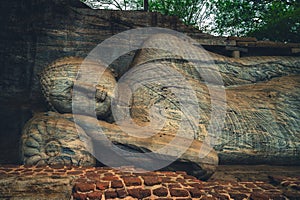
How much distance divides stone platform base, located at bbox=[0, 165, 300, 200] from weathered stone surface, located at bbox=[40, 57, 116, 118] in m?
1.01

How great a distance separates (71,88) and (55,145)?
0.94 meters

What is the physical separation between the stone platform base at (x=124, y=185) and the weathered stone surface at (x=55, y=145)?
14 cm

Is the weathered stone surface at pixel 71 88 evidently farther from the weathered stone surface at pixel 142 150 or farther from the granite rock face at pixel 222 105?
the granite rock face at pixel 222 105

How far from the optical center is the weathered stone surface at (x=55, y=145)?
385 cm

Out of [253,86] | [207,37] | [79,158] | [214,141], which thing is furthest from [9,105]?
[253,86]

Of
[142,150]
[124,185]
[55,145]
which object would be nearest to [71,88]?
[55,145]

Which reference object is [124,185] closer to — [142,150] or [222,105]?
[142,150]

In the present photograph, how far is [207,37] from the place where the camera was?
6316 millimetres

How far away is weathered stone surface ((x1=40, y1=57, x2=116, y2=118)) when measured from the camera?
14.5ft

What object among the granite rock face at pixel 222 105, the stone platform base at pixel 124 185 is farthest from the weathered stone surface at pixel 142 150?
the granite rock face at pixel 222 105

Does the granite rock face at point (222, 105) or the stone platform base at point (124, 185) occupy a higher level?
the granite rock face at point (222, 105)

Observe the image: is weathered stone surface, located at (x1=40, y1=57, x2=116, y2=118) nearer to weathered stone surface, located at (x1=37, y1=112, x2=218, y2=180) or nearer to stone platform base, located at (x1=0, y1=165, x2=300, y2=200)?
weathered stone surface, located at (x1=37, y1=112, x2=218, y2=180)

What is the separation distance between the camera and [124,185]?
332 centimetres

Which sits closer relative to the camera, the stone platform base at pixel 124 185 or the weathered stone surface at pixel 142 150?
the stone platform base at pixel 124 185
